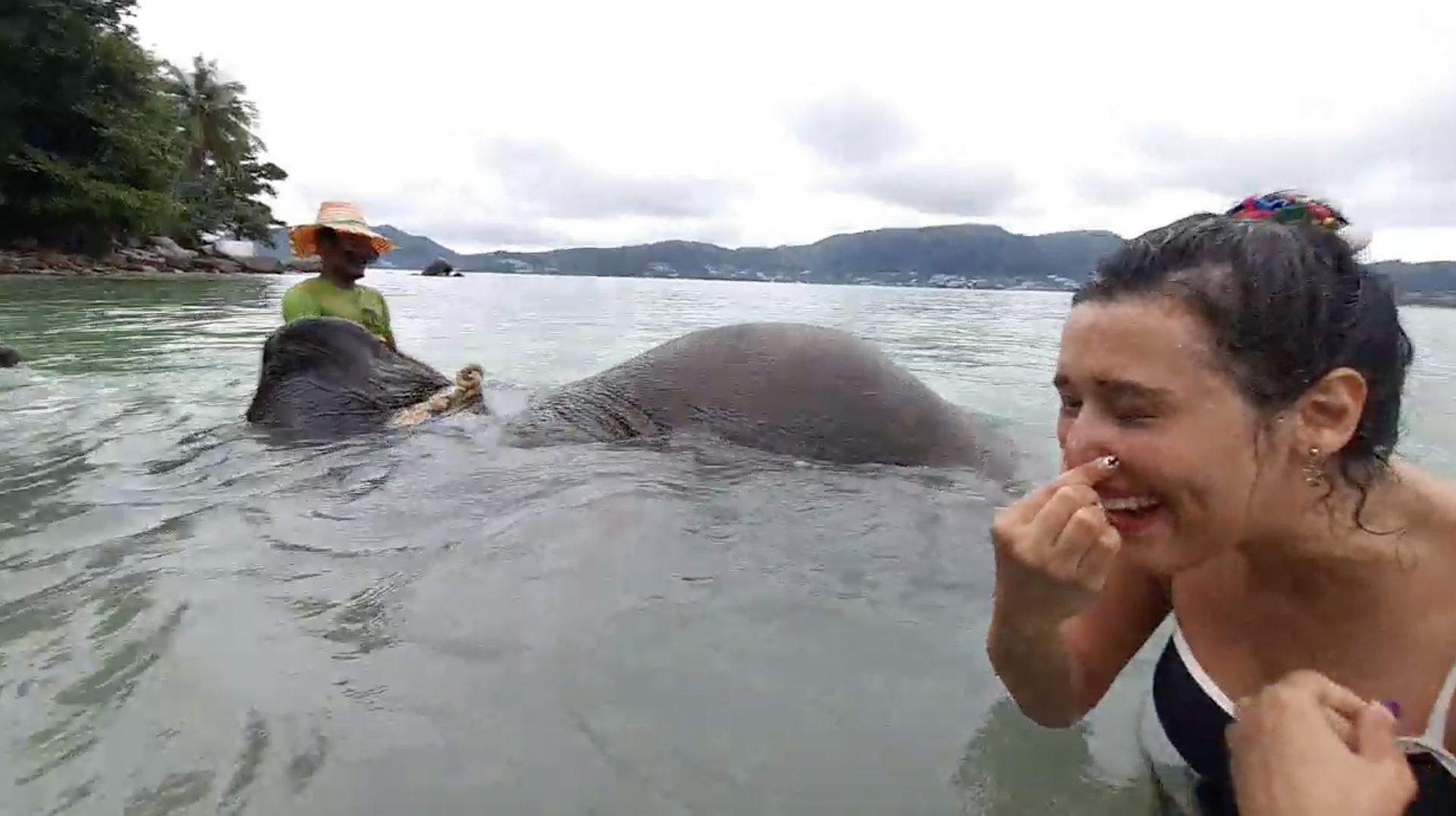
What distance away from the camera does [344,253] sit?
19.8 feet

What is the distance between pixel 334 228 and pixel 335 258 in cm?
34

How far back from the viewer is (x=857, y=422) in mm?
4125

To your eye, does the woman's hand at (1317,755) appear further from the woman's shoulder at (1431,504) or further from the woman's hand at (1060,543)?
the woman's shoulder at (1431,504)

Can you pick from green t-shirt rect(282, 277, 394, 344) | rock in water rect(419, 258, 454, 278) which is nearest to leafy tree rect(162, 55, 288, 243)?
rock in water rect(419, 258, 454, 278)

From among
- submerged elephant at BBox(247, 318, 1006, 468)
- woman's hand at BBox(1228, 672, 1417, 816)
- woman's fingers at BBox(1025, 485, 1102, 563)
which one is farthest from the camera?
submerged elephant at BBox(247, 318, 1006, 468)

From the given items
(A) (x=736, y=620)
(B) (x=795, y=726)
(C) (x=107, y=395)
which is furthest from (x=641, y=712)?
(C) (x=107, y=395)

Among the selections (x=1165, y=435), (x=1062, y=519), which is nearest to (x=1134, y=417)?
(x=1165, y=435)

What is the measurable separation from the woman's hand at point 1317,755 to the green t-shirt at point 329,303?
5.24 meters

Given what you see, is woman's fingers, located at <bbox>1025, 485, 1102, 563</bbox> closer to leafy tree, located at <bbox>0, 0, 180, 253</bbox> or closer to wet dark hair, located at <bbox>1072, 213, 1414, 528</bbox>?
wet dark hair, located at <bbox>1072, 213, 1414, 528</bbox>

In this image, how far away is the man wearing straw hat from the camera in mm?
5871

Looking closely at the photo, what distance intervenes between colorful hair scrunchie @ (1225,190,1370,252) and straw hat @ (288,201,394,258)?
A: 16.4ft

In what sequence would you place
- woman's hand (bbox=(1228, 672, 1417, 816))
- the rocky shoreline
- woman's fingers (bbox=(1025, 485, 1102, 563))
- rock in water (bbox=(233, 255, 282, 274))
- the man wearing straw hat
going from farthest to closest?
rock in water (bbox=(233, 255, 282, 274)) → the rocky shoreline → the man wearing straw hat → woman's fingers (bbox=(1025, 485, 1102, 563)) → woman's hand (bbox=(1228, 672, 1417, 816))

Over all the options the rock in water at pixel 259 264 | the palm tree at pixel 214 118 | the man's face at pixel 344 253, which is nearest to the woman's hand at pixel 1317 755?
the man's face at pixel 344 253

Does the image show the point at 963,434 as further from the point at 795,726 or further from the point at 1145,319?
the point at 1145,319
